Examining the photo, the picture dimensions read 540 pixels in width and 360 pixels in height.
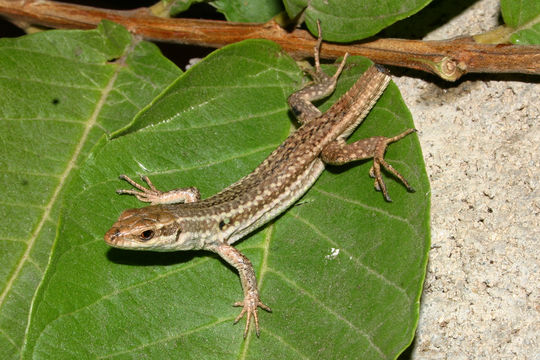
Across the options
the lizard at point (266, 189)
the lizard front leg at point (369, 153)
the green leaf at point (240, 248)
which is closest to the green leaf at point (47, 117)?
the green leaf at point (240, 248)

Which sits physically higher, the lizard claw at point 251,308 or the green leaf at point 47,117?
the green leaf at point 47,117

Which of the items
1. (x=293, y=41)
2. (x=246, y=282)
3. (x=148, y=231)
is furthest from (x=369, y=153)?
(x=148, y=231)

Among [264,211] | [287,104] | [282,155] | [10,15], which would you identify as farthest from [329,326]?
[10,15]

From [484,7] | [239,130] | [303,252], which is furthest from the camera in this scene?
[484,7]

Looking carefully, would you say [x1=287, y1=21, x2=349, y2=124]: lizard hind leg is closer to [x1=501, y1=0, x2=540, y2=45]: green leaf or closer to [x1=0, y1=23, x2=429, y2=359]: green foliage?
[x1=0, y1=23, x2=429, y2=359]: green foliage

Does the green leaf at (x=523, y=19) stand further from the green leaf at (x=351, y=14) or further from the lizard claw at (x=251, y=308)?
the lizard claw at (x=251, y=308)

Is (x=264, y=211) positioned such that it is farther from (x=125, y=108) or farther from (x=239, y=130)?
(x=125, y=108)

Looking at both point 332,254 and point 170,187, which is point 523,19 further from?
point 170,187

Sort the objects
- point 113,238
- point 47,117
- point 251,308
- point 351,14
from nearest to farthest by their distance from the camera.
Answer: point 251,308
point 113,238
point 351,14
point 47,117
